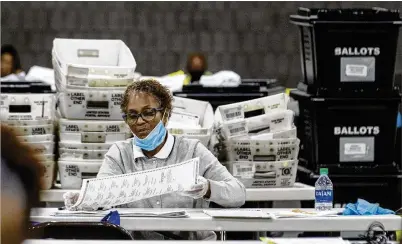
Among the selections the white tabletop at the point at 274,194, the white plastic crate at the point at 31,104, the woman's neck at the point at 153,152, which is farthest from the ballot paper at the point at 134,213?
the white plastic crate at the point at 31,104

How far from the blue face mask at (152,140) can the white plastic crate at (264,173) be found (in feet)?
3.75

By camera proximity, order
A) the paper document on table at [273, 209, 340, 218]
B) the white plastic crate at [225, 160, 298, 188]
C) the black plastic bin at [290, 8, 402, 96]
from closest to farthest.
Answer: the paper document on table at [273, 209, 340, 218]
the white plastic crate at [225, 160, 298, 188]
the black plastic bin at [290, 8, 402, 96]

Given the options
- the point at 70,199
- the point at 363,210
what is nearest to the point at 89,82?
the point at 70,199

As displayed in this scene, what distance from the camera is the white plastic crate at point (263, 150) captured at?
18.7 ft

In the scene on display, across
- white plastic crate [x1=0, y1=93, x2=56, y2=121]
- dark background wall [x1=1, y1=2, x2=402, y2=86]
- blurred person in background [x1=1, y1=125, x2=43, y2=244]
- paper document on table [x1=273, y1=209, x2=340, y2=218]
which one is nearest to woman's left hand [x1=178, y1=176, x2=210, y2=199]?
paper document on table [x1=273, y1=209, x2=340, y2=218]

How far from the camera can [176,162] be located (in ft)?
15.2

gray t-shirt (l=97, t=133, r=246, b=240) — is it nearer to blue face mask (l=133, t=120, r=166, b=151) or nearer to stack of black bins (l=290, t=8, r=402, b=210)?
blue face mask (l=133, t=120, r=166, b=151)

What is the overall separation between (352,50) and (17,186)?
5557 mm

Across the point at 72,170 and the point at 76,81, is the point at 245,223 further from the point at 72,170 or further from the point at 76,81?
the point at 76,81

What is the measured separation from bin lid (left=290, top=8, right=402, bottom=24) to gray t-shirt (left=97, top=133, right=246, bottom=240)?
220 cm

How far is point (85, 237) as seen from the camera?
12.1 feet

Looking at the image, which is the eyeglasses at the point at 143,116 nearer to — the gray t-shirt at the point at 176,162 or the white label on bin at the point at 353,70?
the gray t-shirt at the point at 176,162

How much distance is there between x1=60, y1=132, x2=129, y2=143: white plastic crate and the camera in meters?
5.86

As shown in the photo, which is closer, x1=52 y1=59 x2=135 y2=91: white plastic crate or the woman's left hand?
the woman's left hand
